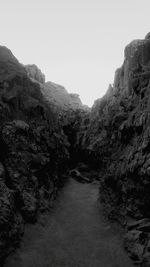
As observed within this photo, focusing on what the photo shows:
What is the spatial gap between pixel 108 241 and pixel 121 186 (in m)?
7.41

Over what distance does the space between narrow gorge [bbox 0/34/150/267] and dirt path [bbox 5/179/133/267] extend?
0.10 m

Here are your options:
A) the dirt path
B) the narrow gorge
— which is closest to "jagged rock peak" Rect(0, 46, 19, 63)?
the narrow gorge

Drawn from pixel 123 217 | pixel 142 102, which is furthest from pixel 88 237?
pixel 142 102

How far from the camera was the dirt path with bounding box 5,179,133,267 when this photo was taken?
24.8 m

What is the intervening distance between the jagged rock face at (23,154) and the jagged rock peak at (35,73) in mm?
38147

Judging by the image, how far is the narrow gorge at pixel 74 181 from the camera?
26000 mm

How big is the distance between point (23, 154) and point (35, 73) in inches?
2384

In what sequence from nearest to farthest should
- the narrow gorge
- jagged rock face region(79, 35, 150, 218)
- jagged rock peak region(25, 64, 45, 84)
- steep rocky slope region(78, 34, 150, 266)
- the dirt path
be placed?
1. the dirt path
2. the narrow gorge
3. steep rocky slope region(78, 34, 150, 266)
4. jagged rock face region(79, 35, 150, 218)
5. jagged rock peak region(25, 64, 45, 84)

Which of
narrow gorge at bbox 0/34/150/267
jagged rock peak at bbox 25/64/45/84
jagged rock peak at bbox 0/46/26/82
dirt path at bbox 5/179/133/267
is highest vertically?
jagged rock peak at bbox 25/64/45/84

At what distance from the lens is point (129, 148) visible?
36.0m

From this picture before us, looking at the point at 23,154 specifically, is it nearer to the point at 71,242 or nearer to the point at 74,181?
the point at 71,242

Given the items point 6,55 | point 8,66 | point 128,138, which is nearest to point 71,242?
point 128,138

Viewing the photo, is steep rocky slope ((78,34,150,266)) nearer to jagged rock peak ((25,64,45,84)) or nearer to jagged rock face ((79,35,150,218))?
jagged rock face ((79,35,150,218))

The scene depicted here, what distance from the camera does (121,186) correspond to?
33781 mm
